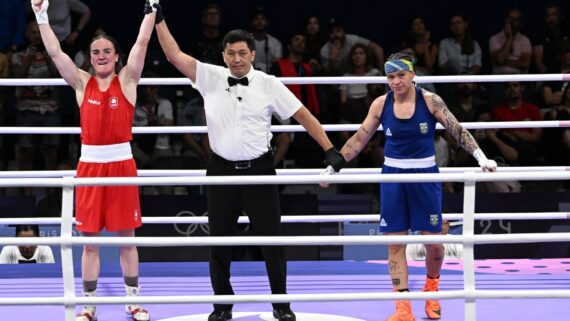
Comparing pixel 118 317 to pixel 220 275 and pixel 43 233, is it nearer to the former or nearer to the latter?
pixel 220 275

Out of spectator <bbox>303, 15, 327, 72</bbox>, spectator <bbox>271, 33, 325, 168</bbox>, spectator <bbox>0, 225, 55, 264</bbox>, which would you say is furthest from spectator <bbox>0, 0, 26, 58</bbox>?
spectator <bbox>0, 225, 55, 264</bbox>

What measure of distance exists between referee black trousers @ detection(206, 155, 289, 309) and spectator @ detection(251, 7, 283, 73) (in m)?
5.12

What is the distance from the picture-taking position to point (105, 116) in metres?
5.72

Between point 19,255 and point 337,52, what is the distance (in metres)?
3.89

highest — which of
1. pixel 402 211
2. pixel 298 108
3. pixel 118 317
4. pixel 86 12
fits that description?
pixel 86 12

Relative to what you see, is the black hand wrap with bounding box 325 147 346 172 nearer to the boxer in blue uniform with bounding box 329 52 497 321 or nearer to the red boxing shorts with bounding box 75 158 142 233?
the boxer in blue uniform with bounding box 329 52 497 321

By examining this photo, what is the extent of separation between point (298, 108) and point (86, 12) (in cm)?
576

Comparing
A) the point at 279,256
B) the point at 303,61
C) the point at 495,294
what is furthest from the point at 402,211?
the point at 303,61

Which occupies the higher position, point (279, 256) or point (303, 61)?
point (303, 61)

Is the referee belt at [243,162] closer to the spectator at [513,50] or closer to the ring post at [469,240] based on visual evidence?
the ring post at [469,240]

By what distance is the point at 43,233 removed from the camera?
8625 millimetres

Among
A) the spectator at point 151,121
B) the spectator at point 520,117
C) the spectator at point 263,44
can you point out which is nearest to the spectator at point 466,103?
the spectator at point 520,117

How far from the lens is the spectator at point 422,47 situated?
11093mm

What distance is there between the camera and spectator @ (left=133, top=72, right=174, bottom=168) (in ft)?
32.5
